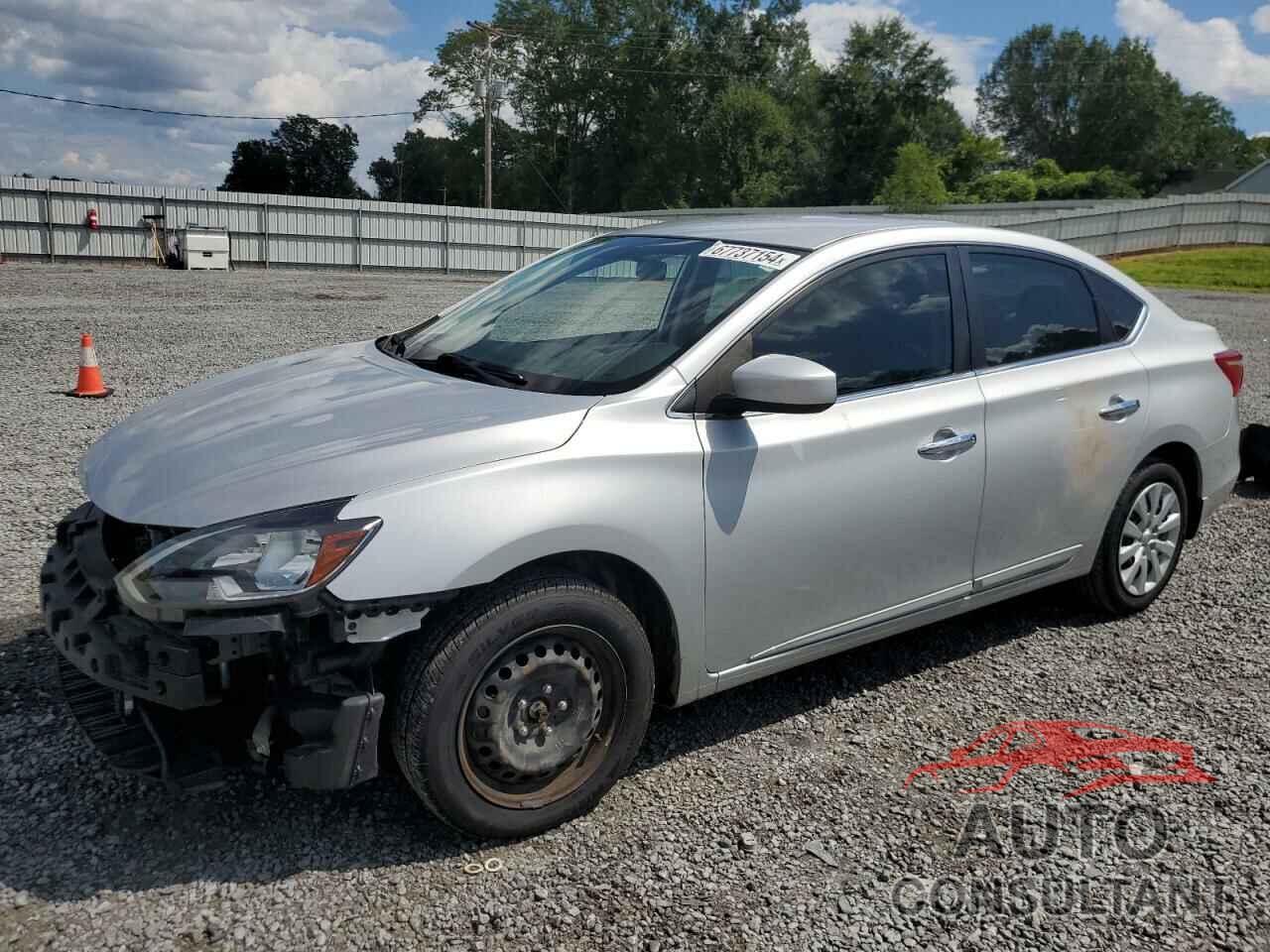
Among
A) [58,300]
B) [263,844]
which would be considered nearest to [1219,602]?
[263,844]

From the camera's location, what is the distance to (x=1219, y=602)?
5.29m

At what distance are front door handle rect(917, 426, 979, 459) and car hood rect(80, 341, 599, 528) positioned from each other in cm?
128

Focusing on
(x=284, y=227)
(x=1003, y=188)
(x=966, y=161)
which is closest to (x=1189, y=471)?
(x=284, y=227)

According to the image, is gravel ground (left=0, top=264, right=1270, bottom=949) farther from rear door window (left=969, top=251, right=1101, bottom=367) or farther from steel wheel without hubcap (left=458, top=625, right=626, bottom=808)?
rear door window (left=969, top=251, right=1101, bottom=367)

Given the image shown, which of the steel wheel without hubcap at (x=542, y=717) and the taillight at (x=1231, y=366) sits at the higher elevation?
the taillight at (x=1231, y=366)

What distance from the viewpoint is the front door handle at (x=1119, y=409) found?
4.49 metres

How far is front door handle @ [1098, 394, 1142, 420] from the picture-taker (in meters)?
4.49

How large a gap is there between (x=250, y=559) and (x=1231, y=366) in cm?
453

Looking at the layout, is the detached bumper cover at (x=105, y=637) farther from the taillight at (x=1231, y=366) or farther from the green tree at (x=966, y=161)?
the green tree at (x=966, y=161)

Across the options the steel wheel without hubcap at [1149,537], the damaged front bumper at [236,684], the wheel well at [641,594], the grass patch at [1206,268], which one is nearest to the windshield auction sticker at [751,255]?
the wheel well at [641,594]

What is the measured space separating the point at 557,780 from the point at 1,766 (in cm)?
175

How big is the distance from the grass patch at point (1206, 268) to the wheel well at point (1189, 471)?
26.9 meters

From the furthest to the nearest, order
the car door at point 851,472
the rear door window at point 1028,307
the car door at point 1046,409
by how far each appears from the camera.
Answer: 1. the rear door window at point 1028,307
2. the car door at point 1046,409
3. the car door at point 851,472

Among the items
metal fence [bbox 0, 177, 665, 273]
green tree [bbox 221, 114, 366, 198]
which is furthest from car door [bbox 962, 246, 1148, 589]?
green tree [bbox 221, 114, 366, 198]
